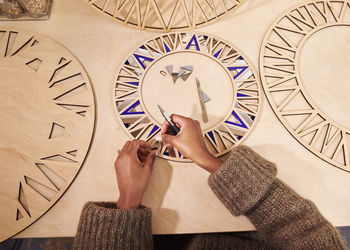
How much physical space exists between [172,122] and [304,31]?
496 mm

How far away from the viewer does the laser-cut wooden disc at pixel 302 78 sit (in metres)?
0.57

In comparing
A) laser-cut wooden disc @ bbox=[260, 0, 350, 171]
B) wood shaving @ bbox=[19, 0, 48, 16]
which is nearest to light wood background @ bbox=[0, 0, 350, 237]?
laser-cut wooden disc @ bbox=[260, 0, 350, 171]

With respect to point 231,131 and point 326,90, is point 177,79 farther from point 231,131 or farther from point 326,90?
point 326,90

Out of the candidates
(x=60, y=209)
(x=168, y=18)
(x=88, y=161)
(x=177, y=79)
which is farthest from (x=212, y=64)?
(x=60, y=209)

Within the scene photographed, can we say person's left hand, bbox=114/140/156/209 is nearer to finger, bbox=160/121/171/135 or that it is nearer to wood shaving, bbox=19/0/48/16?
finger, bbox=160/121/171/135

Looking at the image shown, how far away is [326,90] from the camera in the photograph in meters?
0.61

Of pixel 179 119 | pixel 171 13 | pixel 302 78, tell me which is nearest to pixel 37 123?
pixel 179 119

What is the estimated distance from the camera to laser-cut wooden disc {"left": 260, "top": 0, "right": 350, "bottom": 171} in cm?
57

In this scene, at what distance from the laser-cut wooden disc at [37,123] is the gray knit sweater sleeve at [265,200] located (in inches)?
14.8

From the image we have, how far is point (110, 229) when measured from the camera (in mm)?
481

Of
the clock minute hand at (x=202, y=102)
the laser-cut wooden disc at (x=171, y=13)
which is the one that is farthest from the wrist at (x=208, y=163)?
the laser-cut wooden disc at (x=171, y=13)

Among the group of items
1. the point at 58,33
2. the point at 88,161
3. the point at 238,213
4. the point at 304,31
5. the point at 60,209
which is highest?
the point at 304,31

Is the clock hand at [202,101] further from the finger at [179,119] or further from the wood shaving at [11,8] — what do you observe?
the wood shaving at [11,8]

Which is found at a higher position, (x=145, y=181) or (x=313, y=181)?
(x=313, y=181)
